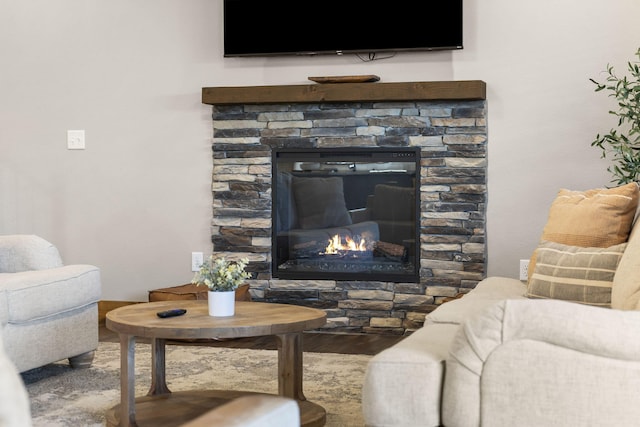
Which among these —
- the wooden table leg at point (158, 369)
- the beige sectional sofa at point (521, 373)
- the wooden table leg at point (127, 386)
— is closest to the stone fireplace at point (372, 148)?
the wooden table leg at point (158, 369)

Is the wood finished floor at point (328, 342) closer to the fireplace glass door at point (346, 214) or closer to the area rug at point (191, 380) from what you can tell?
the area rug at point (191, 380)

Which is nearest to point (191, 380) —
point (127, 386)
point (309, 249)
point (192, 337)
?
point (127, 386)

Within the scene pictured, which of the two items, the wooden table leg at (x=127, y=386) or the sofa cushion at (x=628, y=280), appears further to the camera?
the wooden table leg at (x=127, y=386)

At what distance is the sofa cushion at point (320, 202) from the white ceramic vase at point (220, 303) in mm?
2142

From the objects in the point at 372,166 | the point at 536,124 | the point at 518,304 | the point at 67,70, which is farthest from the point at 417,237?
the point at 518,304

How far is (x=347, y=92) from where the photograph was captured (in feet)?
16.9

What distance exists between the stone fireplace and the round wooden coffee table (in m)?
1.79

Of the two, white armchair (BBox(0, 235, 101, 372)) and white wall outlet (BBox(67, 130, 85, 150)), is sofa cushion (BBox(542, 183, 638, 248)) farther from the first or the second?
white wall outlet (BBox(67, 130, 85, 150))

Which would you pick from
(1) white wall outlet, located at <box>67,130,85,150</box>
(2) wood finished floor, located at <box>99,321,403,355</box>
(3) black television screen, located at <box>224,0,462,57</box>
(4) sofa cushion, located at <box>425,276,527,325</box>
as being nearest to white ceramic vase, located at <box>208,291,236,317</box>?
(4) sofa cushion, located at <box>425,276,527,325</box>

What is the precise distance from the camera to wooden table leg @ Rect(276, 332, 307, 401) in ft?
10.7

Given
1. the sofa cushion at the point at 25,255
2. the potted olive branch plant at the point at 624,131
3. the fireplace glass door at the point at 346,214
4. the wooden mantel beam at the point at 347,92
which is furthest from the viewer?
the fireplace glass door at the point at 346,214

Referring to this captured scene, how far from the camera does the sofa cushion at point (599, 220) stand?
3.46 m

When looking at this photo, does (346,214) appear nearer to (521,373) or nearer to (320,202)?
(320,202)

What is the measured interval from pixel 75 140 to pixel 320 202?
1677 mm
